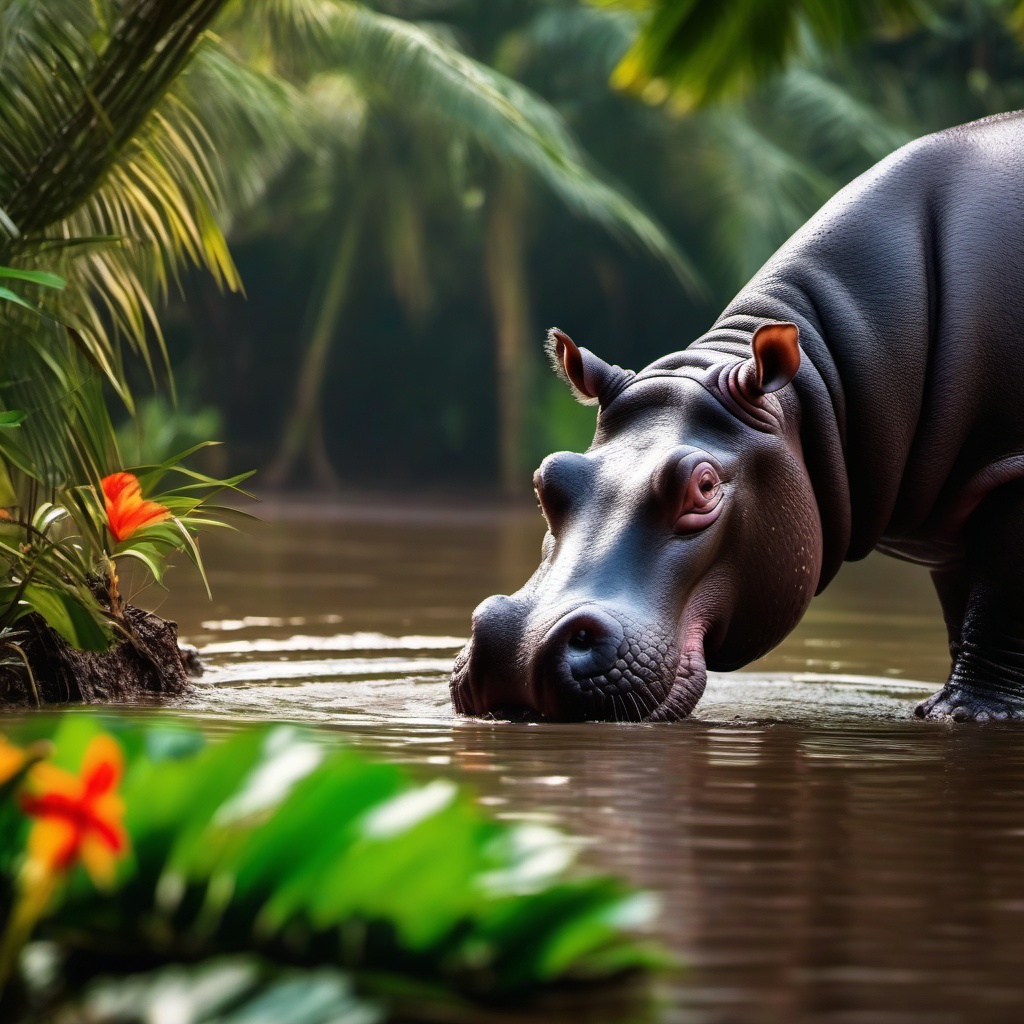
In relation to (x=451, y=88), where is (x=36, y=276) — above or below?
below

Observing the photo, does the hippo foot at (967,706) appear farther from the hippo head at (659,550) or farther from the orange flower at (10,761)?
the orange flower at (10,761)

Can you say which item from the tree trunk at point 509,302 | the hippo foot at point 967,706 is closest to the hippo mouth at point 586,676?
the hippo foot at point 967,706

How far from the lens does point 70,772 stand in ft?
5.74

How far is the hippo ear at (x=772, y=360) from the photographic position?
4.39 metres

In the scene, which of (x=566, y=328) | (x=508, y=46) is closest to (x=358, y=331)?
(x=566, y=328)

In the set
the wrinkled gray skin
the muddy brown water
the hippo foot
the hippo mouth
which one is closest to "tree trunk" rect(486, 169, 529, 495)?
the muddy brown water

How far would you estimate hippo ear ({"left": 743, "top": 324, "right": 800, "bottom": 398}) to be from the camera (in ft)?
14.4

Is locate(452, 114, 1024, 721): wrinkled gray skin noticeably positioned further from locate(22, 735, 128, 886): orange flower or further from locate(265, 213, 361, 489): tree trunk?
locate(265, 213, 361, 489): tree trunk

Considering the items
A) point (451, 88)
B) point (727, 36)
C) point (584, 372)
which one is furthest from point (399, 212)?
point (584, 372)

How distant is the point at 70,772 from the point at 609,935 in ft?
1.84

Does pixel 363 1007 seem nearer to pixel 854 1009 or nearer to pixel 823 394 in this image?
pixel 854 1009

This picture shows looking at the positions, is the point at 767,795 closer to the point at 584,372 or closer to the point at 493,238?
the point at 584,372

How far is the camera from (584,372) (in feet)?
15.5

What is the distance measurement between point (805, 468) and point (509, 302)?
72.5 feet
